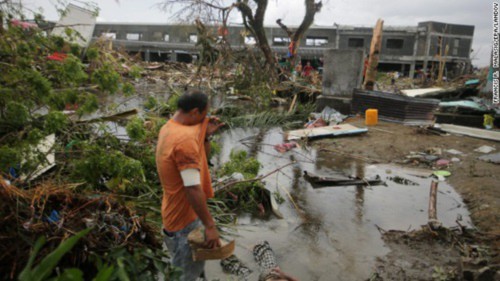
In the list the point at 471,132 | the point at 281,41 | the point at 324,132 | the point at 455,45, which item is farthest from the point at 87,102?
the point at 455,45

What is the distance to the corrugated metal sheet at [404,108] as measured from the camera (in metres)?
9.16

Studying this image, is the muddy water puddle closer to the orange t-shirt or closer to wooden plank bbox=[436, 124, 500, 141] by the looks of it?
the orange t-shirt

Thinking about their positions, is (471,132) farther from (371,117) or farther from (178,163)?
(178,163)

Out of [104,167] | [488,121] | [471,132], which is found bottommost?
[471,132]

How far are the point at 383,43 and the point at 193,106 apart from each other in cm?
3505

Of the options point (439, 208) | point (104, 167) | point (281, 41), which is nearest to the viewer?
point (104, 167)

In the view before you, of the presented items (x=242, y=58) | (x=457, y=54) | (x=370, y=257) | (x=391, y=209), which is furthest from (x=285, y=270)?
(x=457, y=54)

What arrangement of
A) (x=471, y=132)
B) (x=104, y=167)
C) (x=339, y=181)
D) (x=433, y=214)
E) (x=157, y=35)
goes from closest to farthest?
(x=104, y=167) → (x=433, y=214) → (x=339, y=181) → (x=471, y=132) → (x=157, y=35)

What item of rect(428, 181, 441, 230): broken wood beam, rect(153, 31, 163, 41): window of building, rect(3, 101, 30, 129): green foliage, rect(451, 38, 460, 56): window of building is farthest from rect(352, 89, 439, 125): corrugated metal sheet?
rect(153, 31, 163, 41): window of building

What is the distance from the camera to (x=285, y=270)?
10.3 feet

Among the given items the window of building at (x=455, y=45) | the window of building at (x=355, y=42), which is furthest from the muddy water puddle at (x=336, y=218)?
the window of building at (x=455, y=45)

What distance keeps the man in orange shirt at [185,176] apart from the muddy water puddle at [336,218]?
77 cm

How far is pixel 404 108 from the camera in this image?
9172mm

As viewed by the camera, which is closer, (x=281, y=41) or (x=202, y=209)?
(x=202, y=209)
